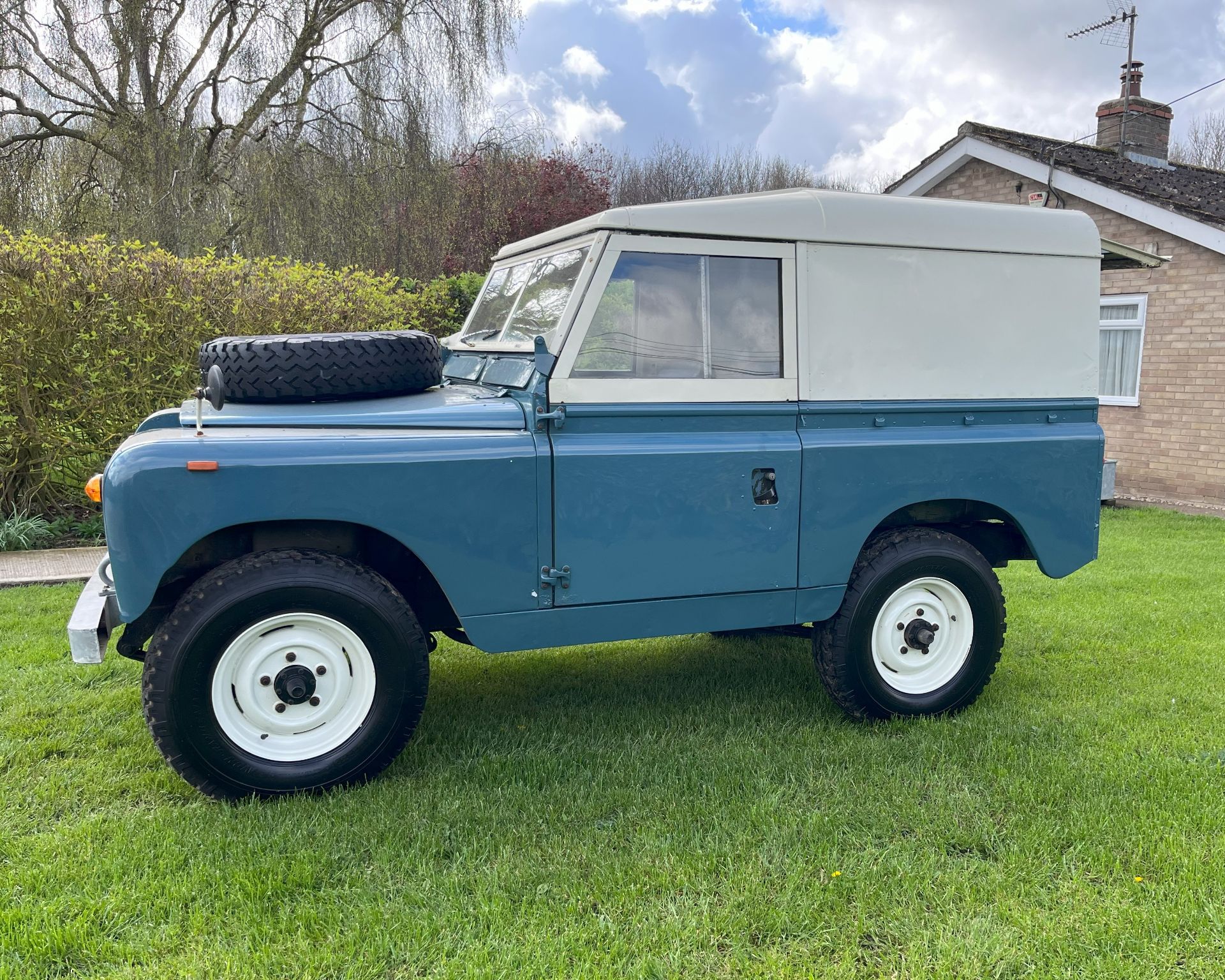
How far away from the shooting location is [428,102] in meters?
13.3

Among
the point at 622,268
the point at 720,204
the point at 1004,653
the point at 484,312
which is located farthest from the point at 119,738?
the point at 1004,653

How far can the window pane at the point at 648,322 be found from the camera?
365cm

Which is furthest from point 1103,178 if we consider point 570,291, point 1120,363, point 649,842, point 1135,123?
point 649,842

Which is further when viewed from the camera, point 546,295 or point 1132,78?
point 1132,78

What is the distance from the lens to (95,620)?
3385 millimetres

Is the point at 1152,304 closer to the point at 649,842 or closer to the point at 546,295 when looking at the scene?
the point at 546,295

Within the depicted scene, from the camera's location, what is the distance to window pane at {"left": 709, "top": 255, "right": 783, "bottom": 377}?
3.81 metres

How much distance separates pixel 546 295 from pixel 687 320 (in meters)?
0.66

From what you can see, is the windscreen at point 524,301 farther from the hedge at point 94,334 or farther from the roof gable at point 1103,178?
the roof gable at point 1103,178

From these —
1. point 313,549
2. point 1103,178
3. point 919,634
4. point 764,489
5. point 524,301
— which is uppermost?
point 1103,178

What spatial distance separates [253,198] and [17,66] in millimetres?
3370

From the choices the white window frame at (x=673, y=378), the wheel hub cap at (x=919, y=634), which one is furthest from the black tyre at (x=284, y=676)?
the wheel hub cap at (x=919, y=634)

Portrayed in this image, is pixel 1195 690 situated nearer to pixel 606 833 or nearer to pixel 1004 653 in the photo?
pixel 1004 653

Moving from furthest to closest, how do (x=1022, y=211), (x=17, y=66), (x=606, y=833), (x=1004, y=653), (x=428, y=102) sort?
(x=428, y=102)
(x=17, y=66)
(x=1004, y=653)
(x=1022, y=211)
(x=606, y=833)
